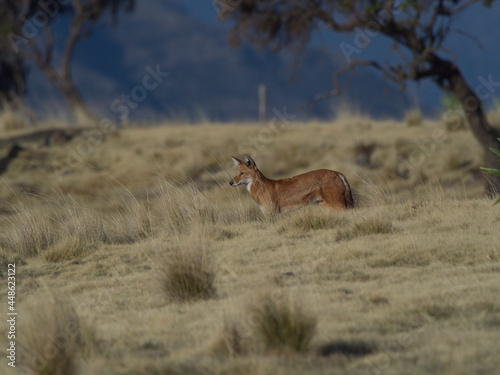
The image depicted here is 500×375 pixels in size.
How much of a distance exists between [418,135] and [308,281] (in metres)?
18.6

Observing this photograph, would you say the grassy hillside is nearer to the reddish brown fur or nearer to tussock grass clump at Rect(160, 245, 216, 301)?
tussock grass clump at Rect(160, 245, 216, 301)

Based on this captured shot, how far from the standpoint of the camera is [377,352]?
5863mm

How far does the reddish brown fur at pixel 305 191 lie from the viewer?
1112 cm

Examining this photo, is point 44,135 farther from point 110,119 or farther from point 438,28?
point 438,28

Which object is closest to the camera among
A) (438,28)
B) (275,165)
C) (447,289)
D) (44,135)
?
(447,289)

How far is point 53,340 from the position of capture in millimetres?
5848

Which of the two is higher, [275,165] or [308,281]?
[308,281]

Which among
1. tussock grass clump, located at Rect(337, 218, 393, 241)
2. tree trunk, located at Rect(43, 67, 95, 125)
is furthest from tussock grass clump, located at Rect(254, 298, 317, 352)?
tree trunk, located at Rect(43, 67, 95, 125)

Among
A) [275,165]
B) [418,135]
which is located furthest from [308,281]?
[418,135]

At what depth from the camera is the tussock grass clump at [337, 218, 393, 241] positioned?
32.8 ft

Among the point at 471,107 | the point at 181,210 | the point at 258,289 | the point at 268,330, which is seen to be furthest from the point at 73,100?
the point at 268,330

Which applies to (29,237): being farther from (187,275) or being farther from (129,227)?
(187,275)

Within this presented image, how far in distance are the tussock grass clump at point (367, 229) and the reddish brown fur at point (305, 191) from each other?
3.55ft

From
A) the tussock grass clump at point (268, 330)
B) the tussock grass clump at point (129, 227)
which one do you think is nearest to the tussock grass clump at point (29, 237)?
the tussock grass clump at point (129, 227)
